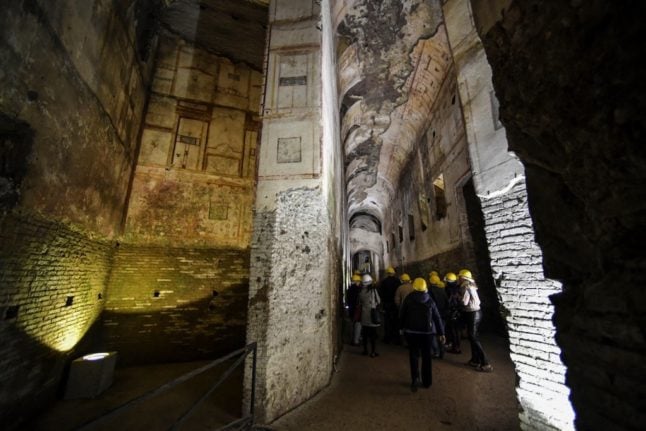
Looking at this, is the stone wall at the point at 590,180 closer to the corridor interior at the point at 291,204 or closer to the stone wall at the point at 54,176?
the corridor interior at the point at 291,204

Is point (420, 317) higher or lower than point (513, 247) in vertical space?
lower

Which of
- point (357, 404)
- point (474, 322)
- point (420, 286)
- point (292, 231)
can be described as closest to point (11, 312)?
point (292, 231)

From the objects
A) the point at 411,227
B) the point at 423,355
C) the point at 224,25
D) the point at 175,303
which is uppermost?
the point at 224,25

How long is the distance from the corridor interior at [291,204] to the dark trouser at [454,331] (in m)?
0.47

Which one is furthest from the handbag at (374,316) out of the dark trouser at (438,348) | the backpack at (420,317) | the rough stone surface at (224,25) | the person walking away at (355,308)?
the rough stone surface at (224,25)

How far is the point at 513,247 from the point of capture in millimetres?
3383

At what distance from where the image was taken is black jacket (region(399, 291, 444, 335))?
4.04 metres

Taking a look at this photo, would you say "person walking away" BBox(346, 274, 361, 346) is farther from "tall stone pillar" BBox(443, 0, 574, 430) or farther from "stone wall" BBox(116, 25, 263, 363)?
"tall stone pillar" BBox(443, 0, 574, 430)

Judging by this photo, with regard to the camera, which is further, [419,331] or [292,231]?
[419,331]

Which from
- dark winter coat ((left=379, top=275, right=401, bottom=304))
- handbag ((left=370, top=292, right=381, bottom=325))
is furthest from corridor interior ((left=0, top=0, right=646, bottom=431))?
dark winter coat ((left=379, top=275, right=401, bottom=304))

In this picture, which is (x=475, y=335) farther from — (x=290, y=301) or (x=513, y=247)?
(x=290, y=301)

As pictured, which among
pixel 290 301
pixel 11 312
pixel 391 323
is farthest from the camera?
pixel 391 323

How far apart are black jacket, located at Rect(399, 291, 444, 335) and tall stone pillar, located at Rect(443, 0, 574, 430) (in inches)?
41.5

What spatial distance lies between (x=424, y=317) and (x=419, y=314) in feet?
0.27
